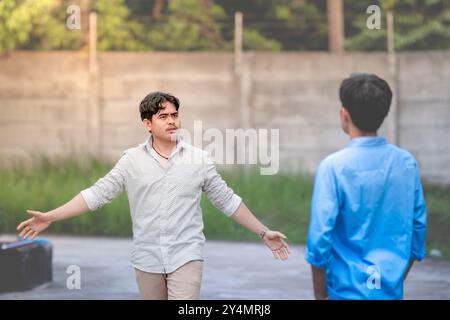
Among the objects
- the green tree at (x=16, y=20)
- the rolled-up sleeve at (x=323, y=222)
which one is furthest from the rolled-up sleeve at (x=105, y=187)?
the green tree at (x=16, y=20)

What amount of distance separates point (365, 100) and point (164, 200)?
1211 mm

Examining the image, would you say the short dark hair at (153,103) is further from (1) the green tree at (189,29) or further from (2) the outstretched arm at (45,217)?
(1) the green tree at (189,29)

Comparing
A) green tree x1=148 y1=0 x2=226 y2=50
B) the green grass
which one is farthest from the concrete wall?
green tree x1=148 y1=0 x2=226 y2=50

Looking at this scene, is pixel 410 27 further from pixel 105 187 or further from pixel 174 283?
pixel 174 283

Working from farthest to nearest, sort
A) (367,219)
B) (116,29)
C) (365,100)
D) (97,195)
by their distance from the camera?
(116,29)
(97,195)
(365,100)
(367,219)

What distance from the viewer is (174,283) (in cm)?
504

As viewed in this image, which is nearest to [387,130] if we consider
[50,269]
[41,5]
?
[41,5]

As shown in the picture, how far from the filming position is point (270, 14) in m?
20.2

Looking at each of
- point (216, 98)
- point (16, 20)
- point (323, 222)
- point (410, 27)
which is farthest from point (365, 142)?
point (410, 27)

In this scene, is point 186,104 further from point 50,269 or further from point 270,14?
point 50,269

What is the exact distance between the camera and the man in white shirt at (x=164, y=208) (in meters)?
5.04

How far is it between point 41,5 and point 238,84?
3170 mm

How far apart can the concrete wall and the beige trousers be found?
11.5m

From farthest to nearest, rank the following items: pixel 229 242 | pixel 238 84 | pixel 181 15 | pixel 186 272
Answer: pixel 181 15
pixel 238 84
pixel 229 242
pixel 186 272
